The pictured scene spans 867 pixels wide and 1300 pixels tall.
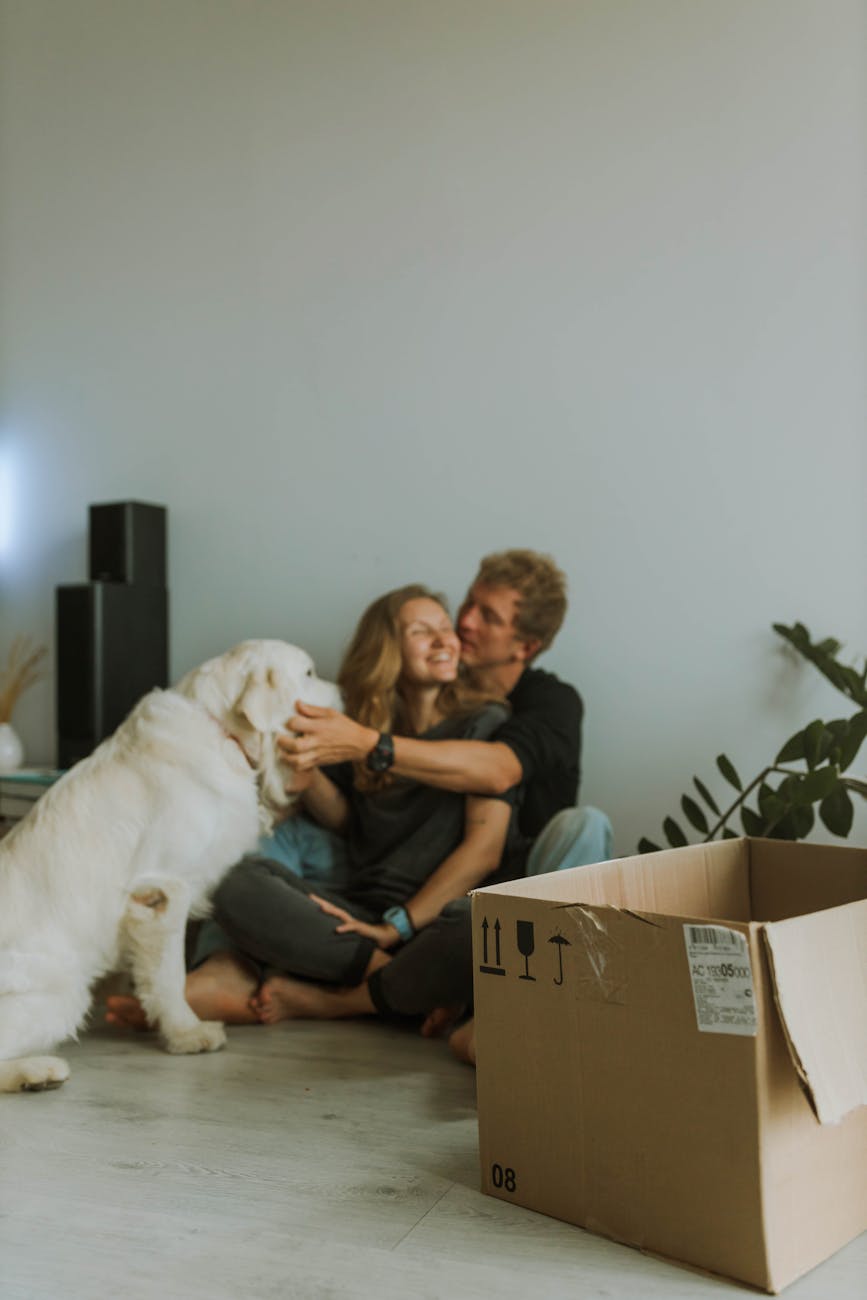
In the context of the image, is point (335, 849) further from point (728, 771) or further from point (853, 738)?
point (853, 738)

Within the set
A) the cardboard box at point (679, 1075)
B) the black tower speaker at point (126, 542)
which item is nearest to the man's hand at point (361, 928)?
the cardboard box at point (679, 1075)

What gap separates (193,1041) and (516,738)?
890 mm

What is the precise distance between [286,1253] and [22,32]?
3898 mm

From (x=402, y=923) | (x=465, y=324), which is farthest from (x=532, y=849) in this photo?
(x=465, y=324)

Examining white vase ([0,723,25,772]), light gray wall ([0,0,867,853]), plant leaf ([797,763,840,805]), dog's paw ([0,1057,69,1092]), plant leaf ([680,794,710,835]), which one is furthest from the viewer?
white vase ([0,723,25,772])

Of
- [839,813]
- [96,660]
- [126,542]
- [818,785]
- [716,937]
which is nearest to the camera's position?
[716,937]

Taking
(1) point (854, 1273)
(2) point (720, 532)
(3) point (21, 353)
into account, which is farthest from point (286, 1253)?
(3) point (21, 353)

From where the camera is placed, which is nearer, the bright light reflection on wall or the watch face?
the watch face

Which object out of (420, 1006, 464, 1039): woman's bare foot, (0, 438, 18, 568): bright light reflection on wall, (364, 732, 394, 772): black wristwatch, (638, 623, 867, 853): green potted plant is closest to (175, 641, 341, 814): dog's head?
(364, 732, 394, 772): black wristwatch

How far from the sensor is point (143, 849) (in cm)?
205

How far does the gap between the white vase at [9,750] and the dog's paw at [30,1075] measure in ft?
5.46

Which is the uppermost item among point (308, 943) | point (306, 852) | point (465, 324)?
point (465, 324)

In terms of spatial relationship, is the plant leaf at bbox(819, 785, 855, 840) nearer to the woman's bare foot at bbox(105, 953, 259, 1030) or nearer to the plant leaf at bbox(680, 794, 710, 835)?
the plant leaf at bbox(680, 794, 710, 835)

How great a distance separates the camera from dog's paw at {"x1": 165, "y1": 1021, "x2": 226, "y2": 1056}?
207 centimetres
